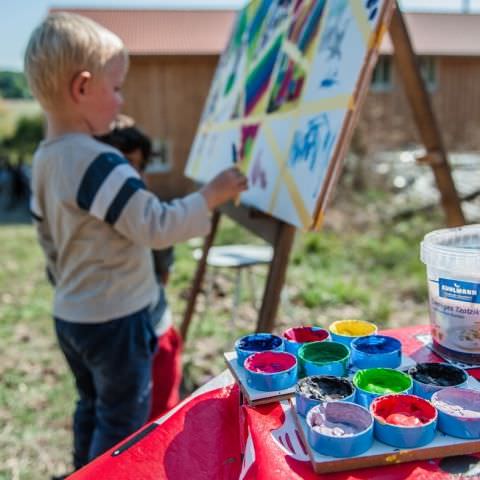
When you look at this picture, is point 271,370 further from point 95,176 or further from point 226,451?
point 95,176

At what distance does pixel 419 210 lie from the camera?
6938mm

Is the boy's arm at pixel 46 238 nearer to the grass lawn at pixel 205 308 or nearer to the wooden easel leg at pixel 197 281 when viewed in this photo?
the grass lawn at pixel 205 308

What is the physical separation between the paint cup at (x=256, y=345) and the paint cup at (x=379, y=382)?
175 millimetres

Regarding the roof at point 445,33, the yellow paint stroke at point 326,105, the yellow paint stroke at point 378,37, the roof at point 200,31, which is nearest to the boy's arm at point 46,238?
the yellow paint stroke at point 326,105

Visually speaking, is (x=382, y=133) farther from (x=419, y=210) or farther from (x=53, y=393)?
(x=53, y=393)

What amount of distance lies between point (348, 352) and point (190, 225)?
740 millimetres

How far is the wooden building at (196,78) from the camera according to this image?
11406 millimetres

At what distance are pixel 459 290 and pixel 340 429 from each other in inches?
14.1

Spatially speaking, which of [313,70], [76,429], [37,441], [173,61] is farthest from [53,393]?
[173,61]

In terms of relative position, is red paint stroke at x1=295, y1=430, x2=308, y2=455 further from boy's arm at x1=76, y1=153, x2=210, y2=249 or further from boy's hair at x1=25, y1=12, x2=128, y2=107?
boy's hair at x1=25, y1=12, x2=128, y2=107

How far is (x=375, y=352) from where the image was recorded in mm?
1005

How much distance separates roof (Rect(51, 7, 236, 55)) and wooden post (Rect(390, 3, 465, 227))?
9833mm

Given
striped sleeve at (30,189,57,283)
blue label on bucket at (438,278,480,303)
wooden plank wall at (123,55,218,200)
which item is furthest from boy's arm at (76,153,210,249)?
wooden plank wall at (123,55,218,200)

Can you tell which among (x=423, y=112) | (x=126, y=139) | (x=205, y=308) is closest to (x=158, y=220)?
(x=126, y=139)
